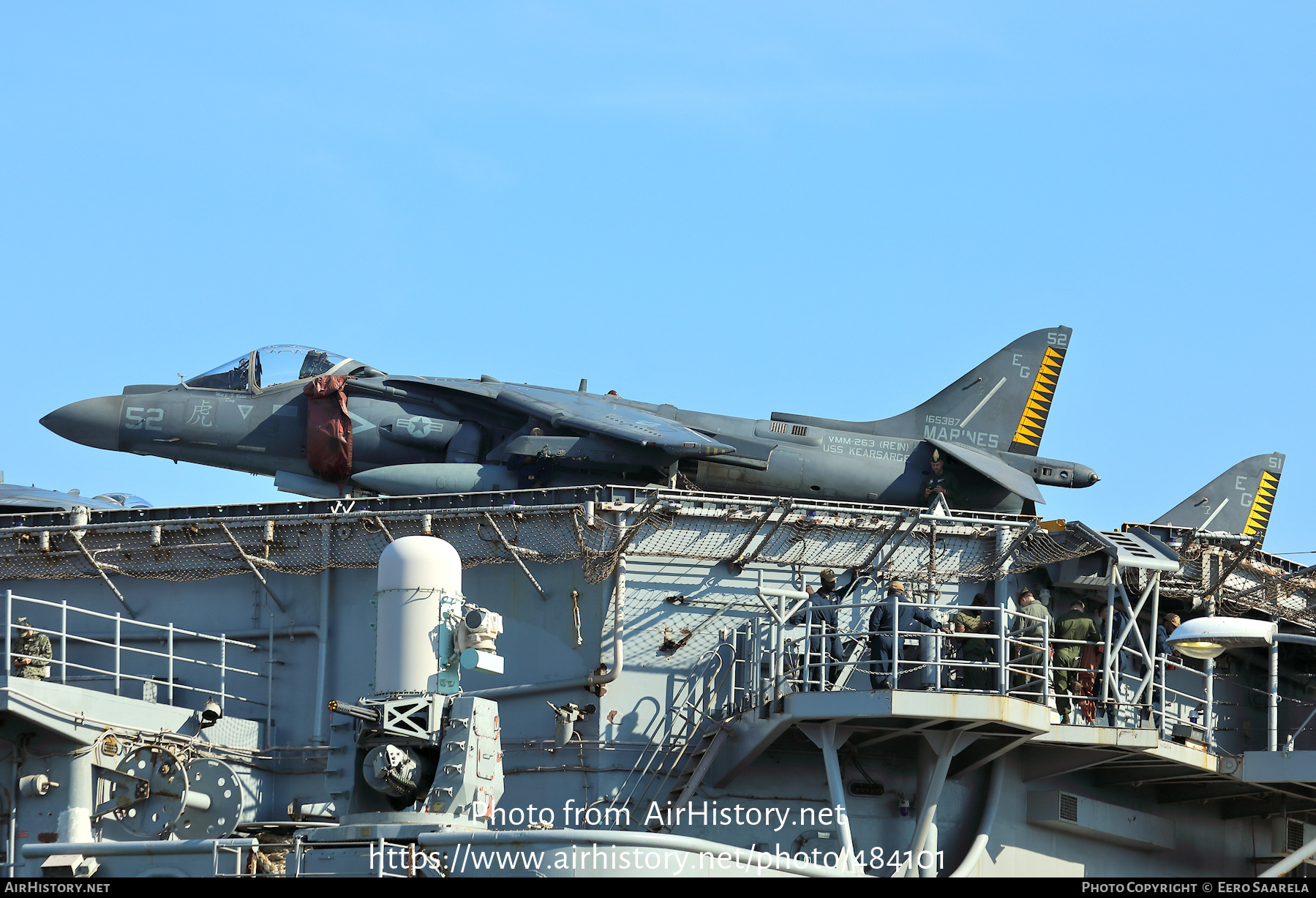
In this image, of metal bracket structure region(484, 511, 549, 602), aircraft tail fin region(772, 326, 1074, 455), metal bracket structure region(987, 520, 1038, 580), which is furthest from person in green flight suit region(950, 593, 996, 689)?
aircraft tail fin region(772, 326, 1074, 455)

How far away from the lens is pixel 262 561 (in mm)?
22719

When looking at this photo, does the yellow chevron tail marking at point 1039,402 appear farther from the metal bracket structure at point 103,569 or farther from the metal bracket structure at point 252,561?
the metal bracket structure at point 103,569

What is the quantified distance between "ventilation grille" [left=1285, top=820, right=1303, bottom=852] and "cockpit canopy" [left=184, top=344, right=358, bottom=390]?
16362 mm

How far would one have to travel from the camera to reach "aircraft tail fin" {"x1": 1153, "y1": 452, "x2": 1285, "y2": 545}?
104 feet

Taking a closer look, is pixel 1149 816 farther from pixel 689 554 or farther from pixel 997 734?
pixel 689 554

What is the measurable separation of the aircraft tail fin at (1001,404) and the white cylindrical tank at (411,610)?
553 inches

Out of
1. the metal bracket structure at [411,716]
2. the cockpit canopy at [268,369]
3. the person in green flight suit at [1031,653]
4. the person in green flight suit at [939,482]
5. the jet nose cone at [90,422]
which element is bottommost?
the metal bracket structure at [411,716]

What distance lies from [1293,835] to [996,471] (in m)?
7.72

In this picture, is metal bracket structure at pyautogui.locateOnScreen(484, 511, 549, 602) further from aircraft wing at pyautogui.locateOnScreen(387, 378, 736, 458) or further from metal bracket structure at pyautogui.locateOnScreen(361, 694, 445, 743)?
metal bracket structure at pyautogui.locateOnScreen(361, 694, 445, 743)

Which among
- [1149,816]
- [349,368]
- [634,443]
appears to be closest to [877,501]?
[634,443]

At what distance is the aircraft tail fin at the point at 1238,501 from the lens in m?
31.8

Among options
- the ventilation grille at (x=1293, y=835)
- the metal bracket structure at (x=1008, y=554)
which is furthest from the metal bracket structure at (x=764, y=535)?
the ventilation grille at (x=1293, y=835)

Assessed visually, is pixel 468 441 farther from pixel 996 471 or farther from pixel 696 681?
pixel 996 471

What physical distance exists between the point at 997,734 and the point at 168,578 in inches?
475
